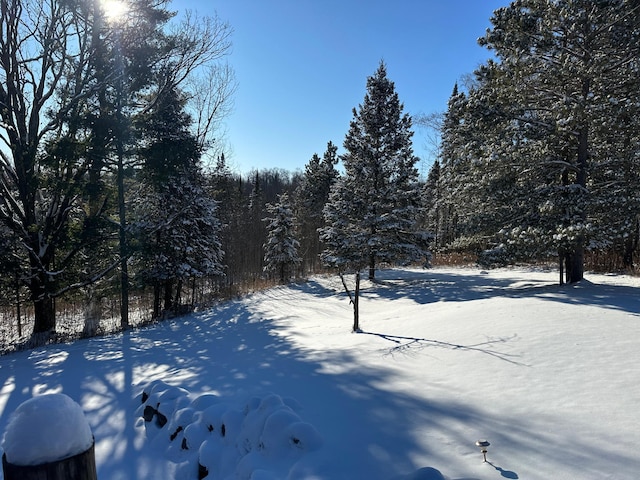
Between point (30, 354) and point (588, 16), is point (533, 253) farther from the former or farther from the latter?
point (30, 354)

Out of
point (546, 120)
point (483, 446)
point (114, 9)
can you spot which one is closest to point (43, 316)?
point (114, 9)

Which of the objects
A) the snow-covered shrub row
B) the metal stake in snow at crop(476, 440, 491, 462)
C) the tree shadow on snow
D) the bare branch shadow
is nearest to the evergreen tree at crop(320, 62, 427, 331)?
the tree shadow on snow

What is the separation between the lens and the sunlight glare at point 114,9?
1159 cm

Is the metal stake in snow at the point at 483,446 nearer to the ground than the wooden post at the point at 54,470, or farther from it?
nearer to the ground

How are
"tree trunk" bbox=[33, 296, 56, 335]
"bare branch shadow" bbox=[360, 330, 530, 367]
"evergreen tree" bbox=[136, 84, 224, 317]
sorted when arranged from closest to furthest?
"bare branch shadow" bbox=[360, 330, 530, 367] → "tree trunk" bbox=[33, 296, 56, 335] → "evergreen tree" bbox=[136, 84, 224, 317]

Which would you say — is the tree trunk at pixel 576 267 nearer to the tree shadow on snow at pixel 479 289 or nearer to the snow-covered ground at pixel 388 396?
the tree shadow on snow at pixel 479 289

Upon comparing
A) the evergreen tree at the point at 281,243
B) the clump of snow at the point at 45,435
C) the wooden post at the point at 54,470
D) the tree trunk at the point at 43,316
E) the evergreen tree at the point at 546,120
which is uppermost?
the evergreen tree at the point at 546,120

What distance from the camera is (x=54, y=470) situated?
1089mm

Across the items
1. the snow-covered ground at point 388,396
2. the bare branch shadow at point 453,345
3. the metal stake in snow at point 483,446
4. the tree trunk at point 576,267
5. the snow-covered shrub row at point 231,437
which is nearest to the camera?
the metal stake in snow at point 483,446

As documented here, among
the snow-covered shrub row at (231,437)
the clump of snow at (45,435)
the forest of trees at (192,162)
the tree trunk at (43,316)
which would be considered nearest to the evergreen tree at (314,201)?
the forest of trees at (192,162)

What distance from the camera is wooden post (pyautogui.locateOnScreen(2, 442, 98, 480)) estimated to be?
1.07 meters

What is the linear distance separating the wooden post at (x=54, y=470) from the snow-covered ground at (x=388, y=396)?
1706 mm

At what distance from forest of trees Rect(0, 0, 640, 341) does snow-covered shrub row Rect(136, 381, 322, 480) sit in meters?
5.01

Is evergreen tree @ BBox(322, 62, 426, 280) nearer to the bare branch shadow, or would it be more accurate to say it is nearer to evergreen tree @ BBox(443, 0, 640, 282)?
evergreen tree @ BBox(443, 0, 640, 282)
